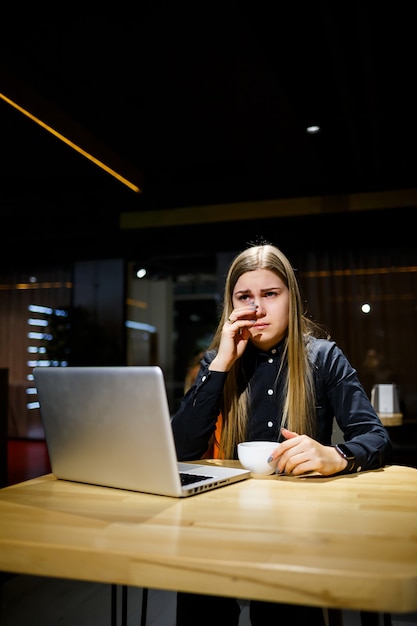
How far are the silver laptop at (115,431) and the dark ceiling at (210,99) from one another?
88.0 inches

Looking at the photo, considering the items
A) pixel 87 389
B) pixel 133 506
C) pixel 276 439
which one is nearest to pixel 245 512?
pixel 133 506

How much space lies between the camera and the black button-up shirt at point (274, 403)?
140cm

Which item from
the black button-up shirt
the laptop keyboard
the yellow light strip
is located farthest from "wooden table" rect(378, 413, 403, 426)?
the yellow light strip

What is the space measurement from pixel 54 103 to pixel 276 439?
10.2 ft

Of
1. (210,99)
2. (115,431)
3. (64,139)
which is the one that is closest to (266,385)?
(115,431)

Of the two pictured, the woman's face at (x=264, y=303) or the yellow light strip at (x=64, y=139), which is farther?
the yellow light strip at (x=64, y=139)

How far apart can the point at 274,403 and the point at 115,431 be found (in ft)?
2.10

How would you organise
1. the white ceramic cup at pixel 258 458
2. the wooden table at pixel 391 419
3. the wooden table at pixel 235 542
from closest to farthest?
the wooden table at pixel 235 542, the white ceramic cup at pixel 258 458, the wooden table at pixel 391 419

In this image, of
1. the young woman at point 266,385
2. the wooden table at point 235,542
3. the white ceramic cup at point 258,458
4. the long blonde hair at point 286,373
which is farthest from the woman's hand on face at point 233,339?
the wooden table at point 235,542

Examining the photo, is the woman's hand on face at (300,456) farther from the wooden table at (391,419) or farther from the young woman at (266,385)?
the wooden table at (391,419)

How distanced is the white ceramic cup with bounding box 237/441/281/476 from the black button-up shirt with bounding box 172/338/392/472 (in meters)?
0.25

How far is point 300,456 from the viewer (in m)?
1.10

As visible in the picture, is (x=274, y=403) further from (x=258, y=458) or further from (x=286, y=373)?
(x=258, y=458)

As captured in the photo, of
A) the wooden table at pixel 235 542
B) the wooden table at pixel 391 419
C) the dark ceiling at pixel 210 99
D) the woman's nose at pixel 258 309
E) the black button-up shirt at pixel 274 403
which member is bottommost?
the wooden table at pixel 391 419
